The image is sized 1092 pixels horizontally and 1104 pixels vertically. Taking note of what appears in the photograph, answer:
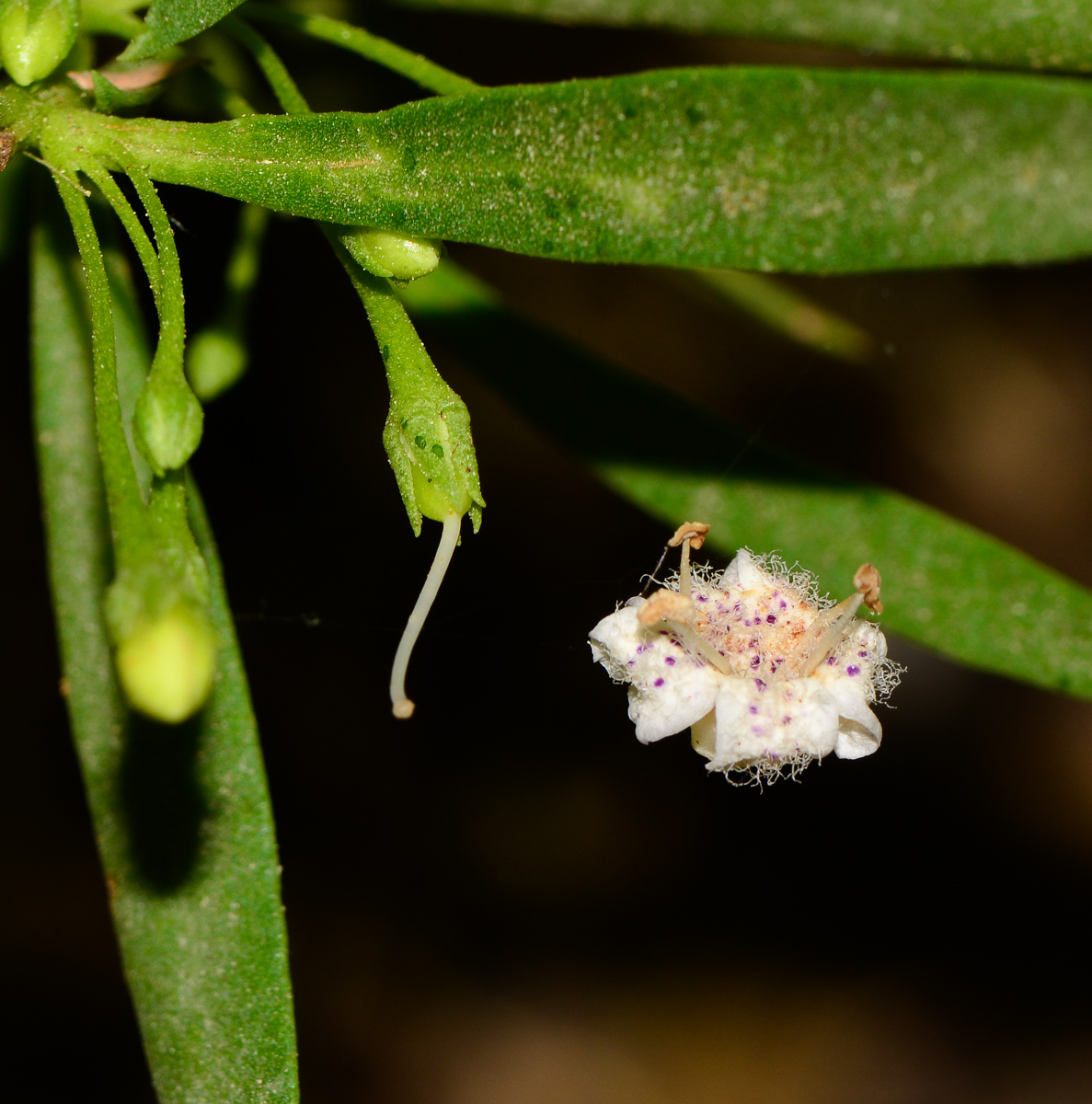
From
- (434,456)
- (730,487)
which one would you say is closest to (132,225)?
(434,456)

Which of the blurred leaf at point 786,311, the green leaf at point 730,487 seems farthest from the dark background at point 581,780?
the green leaf at point 730,487

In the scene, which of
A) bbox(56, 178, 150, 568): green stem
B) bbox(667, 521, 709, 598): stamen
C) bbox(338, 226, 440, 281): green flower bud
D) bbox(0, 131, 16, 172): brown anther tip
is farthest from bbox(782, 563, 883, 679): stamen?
bbox(0, 131, 16, 172): brown anther tip

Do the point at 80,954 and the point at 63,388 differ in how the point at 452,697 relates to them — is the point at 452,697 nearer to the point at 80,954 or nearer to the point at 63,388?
the point at 80,954

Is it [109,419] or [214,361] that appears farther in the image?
[214,361]

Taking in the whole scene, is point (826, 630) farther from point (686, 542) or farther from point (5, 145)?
point (5, 145)

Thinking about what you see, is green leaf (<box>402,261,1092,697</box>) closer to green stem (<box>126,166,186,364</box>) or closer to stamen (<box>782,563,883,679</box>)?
stamen (<box>782,563,883,679</box>)

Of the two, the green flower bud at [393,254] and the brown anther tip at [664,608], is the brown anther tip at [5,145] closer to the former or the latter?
the green flower bud at [393,254]
